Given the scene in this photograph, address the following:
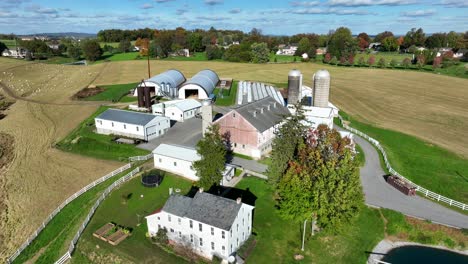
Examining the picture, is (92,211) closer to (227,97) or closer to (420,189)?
(420,189)

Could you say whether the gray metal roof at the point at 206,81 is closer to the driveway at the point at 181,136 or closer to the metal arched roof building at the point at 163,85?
the metal arched roof building at the point at 163,85

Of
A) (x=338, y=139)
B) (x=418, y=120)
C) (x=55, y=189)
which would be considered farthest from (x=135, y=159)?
(x=418, y=120)

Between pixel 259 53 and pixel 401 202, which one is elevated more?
pixel 259 53

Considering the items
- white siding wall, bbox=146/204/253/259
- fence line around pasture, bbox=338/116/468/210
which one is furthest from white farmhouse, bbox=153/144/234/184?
fence line around pasture, bbox=338/116/468/210

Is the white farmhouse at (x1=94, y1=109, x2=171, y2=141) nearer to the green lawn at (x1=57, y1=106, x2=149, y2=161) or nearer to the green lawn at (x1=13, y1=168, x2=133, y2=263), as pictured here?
the green lawn at (x1=57, y1=106, x2=149, y2=161)

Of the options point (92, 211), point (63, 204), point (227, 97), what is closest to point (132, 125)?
point (63, 204)

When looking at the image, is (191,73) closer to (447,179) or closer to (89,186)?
(89,186)

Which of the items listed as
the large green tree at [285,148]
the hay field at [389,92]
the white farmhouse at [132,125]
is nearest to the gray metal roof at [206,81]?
the hay field at [389,92]
